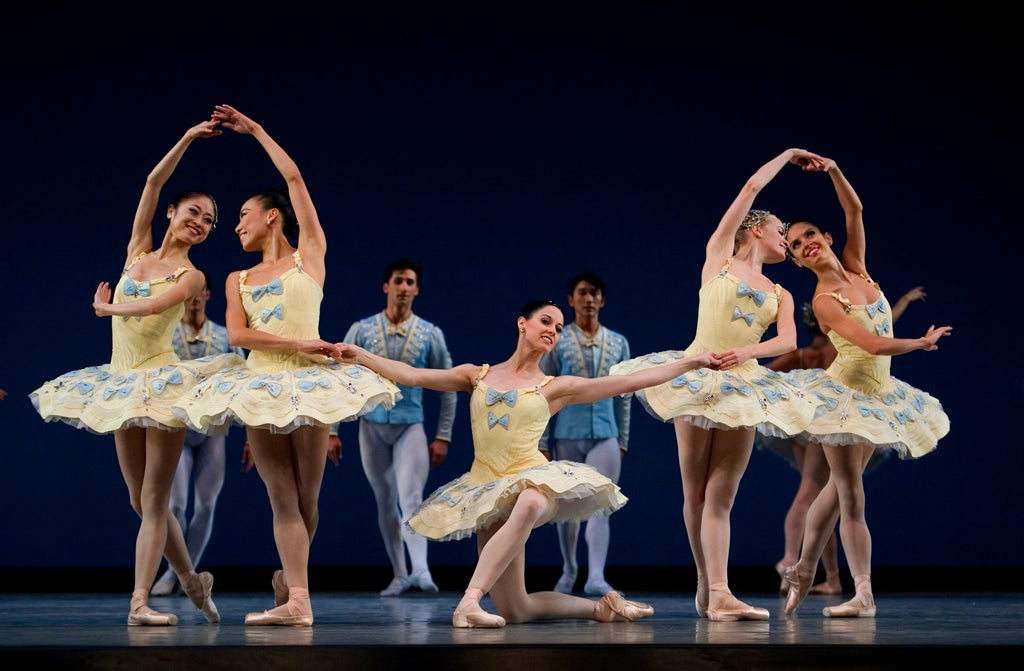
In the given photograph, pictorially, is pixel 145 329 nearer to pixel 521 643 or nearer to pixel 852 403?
pixel 521 643

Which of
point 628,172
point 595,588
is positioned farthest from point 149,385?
point 628,172

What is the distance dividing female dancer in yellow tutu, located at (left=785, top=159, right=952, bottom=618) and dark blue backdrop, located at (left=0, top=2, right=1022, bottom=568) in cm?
263

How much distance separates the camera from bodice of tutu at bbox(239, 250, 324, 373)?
4.23 metres

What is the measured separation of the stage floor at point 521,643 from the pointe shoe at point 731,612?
0.04 meters

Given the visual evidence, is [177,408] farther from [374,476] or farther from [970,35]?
[970,35]

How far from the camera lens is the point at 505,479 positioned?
4141 mm

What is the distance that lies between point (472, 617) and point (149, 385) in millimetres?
1402

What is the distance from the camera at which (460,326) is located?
7.47 meters

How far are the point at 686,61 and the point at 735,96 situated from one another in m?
0.37

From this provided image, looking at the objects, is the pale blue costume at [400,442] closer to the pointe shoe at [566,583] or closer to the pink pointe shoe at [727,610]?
the pointe shoe at [566,583]

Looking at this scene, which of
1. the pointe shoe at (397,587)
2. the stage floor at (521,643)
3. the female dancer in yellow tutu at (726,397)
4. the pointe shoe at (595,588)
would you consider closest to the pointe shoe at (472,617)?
the stage floor at (521,643)

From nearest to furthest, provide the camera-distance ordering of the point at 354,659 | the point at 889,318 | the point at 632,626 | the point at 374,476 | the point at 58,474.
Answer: the point at 354,659 → the point at 632,626 → the point at 889,318 → the point at 374,476 → the point at 58,474

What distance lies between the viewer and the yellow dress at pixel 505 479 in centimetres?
407

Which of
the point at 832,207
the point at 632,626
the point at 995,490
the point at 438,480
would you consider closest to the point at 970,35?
the point at 832,207
